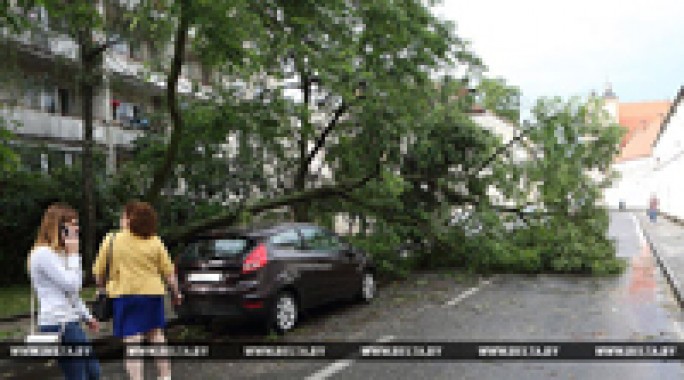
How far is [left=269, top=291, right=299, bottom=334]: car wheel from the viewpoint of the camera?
7039mm

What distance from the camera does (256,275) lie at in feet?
22.4

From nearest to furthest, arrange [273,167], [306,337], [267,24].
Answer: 1. [306,337]
2. [267,24]
3. [273,167]

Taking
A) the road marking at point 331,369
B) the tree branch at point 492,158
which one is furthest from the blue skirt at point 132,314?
the tree branch at point 492,158

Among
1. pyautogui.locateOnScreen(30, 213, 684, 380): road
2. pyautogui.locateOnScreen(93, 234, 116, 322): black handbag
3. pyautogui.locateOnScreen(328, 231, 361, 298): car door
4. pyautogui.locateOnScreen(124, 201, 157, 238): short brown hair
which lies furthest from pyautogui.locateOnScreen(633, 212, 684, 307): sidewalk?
pyautogui.locateOnScreen(93, 234, 116, 322): black handbag

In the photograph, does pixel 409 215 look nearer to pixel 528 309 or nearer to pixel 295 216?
pixel 295 216

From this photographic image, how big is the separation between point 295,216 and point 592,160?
7311 millimetres

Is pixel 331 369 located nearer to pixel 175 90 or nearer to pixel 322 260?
pixel 322 260

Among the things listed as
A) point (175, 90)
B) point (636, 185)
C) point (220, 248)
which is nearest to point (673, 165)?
point (636, 185)

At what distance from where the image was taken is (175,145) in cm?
958

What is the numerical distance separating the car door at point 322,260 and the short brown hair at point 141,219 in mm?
3408

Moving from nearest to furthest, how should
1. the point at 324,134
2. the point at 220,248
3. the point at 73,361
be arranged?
the point at 73,361
the point at 220,248
the point at 324,134

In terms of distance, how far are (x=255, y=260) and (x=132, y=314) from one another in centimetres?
238

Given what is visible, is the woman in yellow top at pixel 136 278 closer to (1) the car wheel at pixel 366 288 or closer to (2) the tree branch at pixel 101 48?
(1) the car wheel at pixel 366 288

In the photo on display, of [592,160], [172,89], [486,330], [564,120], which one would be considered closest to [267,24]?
[172,89]
